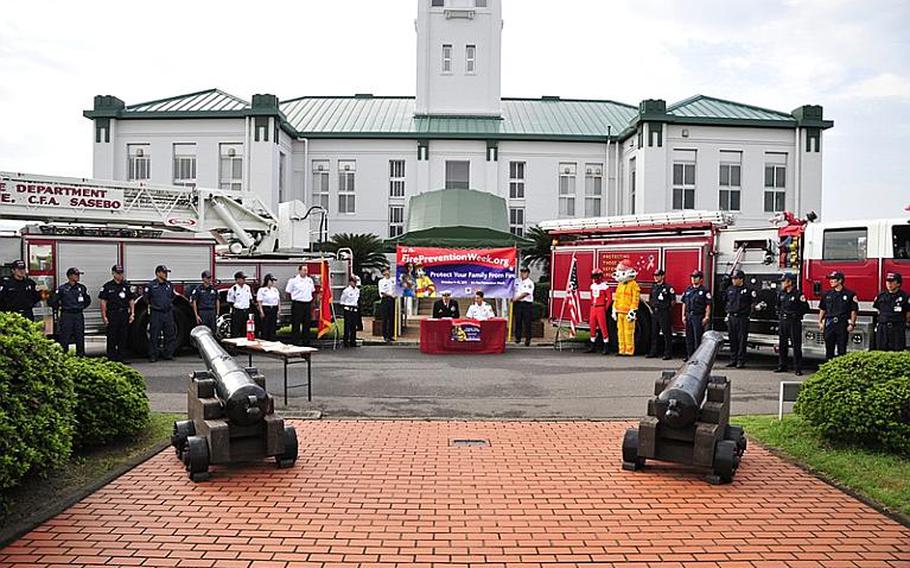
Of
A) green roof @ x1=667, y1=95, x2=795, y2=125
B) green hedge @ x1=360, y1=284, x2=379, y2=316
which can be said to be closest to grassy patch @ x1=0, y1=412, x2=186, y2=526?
green hedge @ x1=360, y1=284, x2=379, y2=316

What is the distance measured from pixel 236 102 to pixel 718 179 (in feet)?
64.9

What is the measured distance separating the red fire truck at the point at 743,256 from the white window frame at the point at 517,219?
14.2 m

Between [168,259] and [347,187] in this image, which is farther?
Result: [347,187]

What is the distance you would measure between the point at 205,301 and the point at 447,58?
2306 centimetres

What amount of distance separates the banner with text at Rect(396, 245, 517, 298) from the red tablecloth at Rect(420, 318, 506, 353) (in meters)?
2.45

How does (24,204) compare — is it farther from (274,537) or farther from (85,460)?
(274,537)

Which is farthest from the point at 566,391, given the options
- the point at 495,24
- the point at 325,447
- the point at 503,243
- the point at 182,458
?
the point at 495,24

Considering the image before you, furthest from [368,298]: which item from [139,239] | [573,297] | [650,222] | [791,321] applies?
[791,321]

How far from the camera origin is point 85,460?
7.45 m

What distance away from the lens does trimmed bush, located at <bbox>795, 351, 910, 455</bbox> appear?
24.8 feet

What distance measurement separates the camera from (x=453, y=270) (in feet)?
63.8

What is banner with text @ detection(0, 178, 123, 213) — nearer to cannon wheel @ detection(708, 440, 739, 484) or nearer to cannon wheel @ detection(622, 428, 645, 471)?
cannon wheel @ detection(622, 428, 645, 471)

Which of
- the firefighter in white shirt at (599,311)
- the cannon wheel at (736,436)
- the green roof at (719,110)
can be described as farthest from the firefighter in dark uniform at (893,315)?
the green roof at (719,110)

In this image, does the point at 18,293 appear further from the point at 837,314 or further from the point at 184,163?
the point at 184,163
